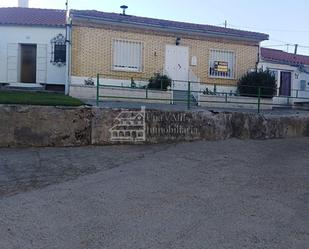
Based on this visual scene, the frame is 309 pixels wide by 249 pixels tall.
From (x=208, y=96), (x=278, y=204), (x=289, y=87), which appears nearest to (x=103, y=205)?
(x=278, y=204)

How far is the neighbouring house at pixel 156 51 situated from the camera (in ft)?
72.2

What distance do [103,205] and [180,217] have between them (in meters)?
1.14

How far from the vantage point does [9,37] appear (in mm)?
25703

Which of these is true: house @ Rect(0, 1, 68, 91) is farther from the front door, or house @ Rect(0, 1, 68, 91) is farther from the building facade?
the front door

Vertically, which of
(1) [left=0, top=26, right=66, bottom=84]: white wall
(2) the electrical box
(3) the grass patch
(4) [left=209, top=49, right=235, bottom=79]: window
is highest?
(1) [left=0, top=26, right=66, bottom=84]: white wall

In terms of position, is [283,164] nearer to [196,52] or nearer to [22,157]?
[22,157]

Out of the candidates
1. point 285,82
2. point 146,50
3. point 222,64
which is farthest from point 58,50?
point 285,82

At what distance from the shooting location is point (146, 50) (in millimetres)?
23297

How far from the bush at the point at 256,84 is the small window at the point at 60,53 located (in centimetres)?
859

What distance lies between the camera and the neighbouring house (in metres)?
22.0

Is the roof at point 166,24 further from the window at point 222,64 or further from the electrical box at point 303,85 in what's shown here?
the electrical box at point 303,85

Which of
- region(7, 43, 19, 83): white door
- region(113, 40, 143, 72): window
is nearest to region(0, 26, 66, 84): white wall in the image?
region(7, 43, 19, 83): white door

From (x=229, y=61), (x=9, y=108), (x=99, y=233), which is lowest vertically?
(x=99, y=233)

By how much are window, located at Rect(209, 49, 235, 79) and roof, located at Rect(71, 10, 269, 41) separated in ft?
2.96
